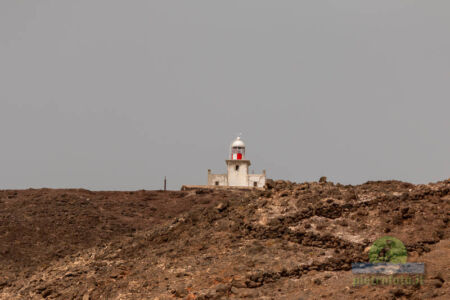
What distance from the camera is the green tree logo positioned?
13766 mm

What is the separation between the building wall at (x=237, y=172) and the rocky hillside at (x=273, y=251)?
31.1m

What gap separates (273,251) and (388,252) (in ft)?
8.95

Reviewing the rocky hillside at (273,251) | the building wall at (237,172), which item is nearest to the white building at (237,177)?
the building wall at (237,172)

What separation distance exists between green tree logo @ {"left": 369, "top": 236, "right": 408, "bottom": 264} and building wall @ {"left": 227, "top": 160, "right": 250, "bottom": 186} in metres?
37.2

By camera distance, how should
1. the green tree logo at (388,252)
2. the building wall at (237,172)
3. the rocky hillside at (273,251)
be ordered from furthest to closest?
the building wall at (237,172) → the green tree logo at (388,252) → the rocky hillside at (273,251)

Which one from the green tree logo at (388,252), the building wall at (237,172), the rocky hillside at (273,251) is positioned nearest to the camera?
the rocky hillside at (273,251)

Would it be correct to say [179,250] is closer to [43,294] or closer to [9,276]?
[43,294]

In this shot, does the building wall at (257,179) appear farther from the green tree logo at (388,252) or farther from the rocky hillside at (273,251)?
the green tree logo at (388,252)

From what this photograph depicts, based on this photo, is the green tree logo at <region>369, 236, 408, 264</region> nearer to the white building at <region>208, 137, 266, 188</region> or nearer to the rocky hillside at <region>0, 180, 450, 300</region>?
the rocky hillside at <region>0, 180, 450, 300</region>

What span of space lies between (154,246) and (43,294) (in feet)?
10.7

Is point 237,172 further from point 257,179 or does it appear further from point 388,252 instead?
point 388,252

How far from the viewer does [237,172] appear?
5219 cm

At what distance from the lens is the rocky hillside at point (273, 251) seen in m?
13.4

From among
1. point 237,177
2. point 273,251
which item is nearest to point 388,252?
point 273,251
